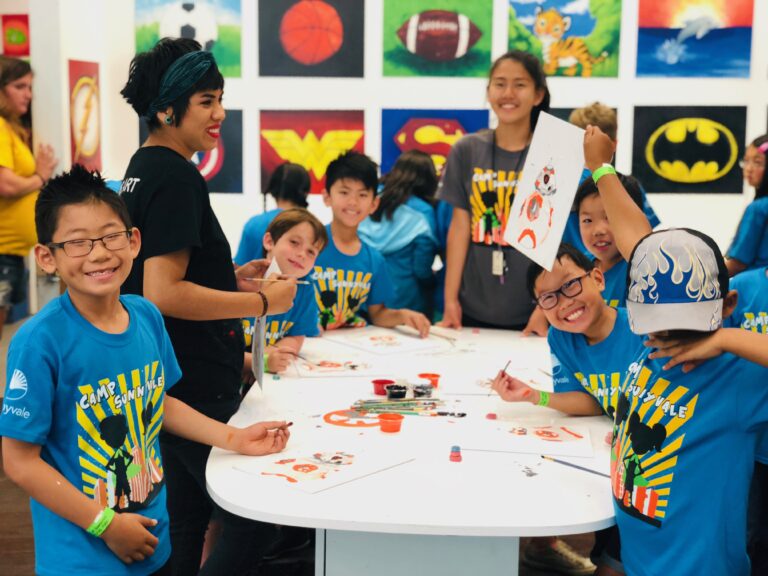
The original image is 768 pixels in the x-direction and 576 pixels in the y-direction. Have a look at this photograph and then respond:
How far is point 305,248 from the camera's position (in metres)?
2.67

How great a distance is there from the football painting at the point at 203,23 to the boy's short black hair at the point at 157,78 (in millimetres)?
3219

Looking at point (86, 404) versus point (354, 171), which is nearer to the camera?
point (86, 404)

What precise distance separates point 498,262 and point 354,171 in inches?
24.0

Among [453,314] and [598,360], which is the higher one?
[598,360]

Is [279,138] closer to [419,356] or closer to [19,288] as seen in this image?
[19,288]

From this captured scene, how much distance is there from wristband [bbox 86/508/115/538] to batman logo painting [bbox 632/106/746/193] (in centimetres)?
412

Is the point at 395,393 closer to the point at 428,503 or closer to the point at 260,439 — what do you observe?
the point at 260,439

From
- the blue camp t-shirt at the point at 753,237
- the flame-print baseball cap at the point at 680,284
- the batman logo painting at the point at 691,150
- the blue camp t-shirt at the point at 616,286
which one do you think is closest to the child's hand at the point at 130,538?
the flame-print baseball cap at the point at 680,284

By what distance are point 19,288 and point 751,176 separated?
11.5 feet

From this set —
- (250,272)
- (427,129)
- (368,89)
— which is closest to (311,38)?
(368,89)

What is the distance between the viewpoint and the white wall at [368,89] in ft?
16.1

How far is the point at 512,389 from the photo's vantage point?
212 cm

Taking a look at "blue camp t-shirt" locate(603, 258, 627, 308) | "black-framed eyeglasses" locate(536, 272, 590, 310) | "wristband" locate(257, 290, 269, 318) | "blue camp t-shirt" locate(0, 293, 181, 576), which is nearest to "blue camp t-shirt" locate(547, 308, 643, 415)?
"black-framed eyeglasses" locate(536, 272, 590, 310)

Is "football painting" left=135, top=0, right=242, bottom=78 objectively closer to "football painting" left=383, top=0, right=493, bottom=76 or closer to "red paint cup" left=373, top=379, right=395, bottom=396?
"football painting" left=383, top=0, right=493, bottom=76
